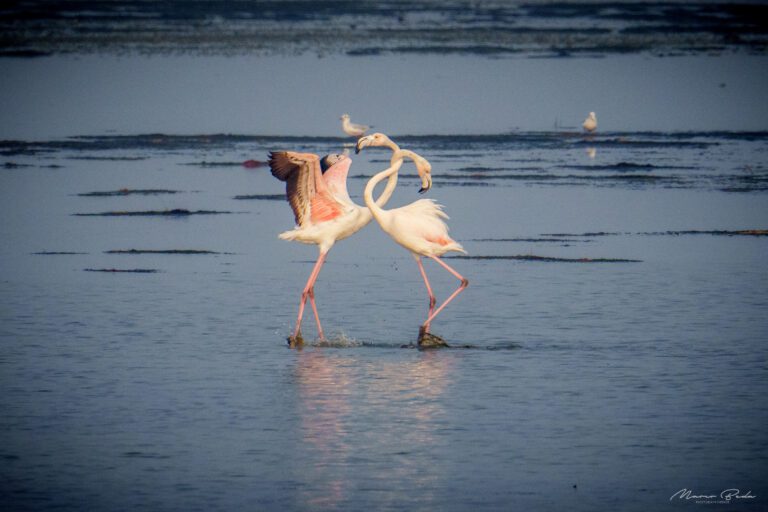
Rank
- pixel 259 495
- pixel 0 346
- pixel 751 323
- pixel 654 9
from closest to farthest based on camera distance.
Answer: pixel 259 495, pixel 0 346, pixel 751 323, pixel 654 9

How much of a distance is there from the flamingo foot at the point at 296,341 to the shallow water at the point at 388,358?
0.40 ft

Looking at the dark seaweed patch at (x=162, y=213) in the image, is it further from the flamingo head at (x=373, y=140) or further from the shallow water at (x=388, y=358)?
the flamingo head at (x=373, y=140)

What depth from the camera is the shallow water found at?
7.75 meters

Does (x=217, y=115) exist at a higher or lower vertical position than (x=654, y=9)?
lower

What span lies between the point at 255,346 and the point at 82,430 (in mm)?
2623

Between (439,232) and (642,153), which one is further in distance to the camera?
(642,153)

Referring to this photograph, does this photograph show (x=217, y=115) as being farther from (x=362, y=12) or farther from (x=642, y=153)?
(x=362, y=12)

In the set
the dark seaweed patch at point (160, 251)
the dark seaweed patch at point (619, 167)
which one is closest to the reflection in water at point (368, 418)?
the dark seaweed patch at point (160, 251)

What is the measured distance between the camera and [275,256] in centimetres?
1544

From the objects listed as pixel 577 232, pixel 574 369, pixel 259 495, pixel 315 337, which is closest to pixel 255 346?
pixel 315 337

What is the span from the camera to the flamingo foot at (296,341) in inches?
444

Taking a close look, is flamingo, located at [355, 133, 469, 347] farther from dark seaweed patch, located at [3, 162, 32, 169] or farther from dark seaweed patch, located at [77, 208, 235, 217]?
dark seaweed patch, located at [3, 162, 32, 169]
